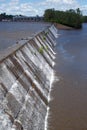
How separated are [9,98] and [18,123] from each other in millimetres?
1043

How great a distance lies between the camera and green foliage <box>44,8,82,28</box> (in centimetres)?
9042

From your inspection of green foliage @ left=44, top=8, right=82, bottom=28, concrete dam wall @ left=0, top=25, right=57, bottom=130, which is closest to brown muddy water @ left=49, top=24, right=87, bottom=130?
concrete dam wall @ left=0, top=25, right=57, bottom=130

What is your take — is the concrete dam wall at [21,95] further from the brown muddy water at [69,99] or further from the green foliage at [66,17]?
the green foliage at [66,17]

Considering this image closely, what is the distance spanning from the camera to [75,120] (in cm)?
1296

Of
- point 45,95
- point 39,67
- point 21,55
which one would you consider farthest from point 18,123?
point 39,67

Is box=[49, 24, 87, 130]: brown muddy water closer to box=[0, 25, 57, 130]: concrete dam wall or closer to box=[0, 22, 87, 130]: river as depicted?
box=[0, 22, 87, 130]: river

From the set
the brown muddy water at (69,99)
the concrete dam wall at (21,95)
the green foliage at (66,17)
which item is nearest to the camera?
the concrete dam wall at (21,95)

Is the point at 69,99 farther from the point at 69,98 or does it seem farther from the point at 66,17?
the point at 66,17

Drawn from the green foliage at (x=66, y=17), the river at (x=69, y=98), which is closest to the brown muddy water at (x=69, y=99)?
the river at (x=69, y=98)

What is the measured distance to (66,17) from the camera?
9200 centimetres

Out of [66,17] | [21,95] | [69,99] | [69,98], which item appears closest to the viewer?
[21,95]

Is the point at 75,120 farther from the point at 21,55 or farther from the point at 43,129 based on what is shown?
the point at 21,55

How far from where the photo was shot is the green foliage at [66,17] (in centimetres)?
9042

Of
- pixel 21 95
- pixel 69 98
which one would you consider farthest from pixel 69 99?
pixel 21 95
